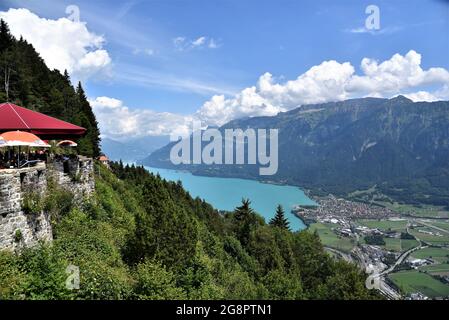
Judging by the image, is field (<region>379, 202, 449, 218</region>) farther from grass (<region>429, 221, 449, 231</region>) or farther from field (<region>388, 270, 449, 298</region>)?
field (<region>388, 270, 449, 298</region>)

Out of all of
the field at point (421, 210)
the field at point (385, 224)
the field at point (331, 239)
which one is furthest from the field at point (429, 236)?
the field at point (421, 210)

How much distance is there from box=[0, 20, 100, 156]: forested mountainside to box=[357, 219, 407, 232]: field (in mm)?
75034

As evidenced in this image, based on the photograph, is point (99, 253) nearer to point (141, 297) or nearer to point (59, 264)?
point (59, 264)

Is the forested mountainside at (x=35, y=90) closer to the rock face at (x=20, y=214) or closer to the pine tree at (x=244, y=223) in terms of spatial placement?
the pine tree at (x=244, y=223)

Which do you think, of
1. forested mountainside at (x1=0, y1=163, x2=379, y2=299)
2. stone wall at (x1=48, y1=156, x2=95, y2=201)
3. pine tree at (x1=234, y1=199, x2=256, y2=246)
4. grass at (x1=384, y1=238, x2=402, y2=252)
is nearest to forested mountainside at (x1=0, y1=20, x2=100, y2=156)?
stone wall at (x1=48, y1=156, x2=95, y2=201)

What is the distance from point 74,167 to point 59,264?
5.87 metres

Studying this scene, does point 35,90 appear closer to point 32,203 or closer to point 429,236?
point 32,203

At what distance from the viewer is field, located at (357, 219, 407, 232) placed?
86.9m

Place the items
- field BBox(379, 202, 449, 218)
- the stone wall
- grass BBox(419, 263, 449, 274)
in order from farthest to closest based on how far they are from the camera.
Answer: field BBox(379, 202, 449, 218) < grass BBox(419, 263, 449, 274) < the stone wall

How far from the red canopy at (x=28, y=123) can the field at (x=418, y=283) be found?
31949 mm

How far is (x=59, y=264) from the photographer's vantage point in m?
8.09
